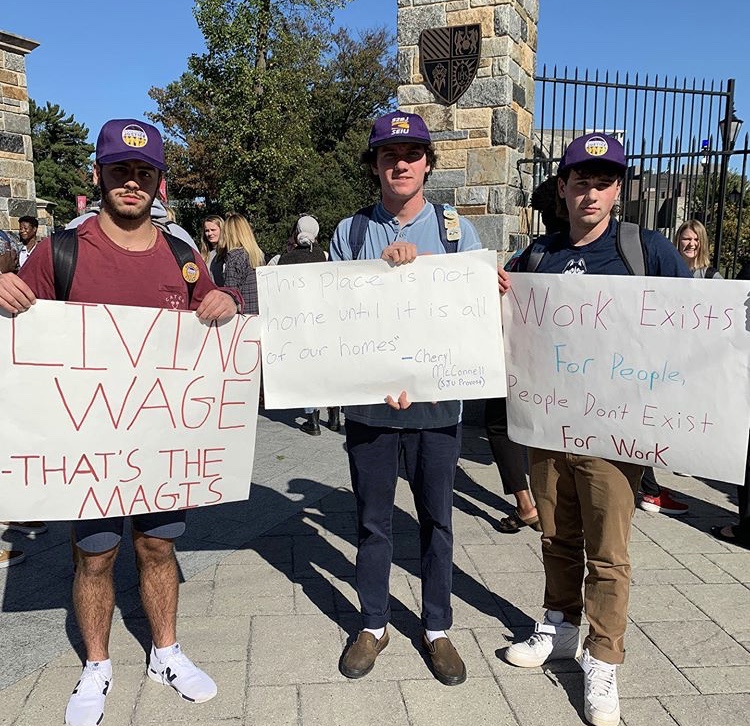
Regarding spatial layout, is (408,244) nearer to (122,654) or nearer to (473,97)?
(122,654)

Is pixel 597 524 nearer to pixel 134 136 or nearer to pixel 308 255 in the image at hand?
pixel 134 136

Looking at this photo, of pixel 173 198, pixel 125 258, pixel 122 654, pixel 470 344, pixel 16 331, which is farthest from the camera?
pixel 173 198

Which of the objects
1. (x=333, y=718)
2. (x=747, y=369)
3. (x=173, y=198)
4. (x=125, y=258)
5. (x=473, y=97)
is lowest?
(x=333, y=718)

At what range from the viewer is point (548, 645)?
9.05ft

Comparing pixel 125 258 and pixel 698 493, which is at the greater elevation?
pixel 125 258

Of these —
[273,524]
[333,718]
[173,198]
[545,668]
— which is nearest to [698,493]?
[545,668]

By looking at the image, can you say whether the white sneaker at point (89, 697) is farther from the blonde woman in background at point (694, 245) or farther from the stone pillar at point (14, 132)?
the stone pillar at point (14, 132)

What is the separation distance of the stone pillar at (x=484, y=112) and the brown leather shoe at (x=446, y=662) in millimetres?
4760

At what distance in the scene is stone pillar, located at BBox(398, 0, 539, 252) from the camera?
654 centimetres

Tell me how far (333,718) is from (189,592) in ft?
4.08

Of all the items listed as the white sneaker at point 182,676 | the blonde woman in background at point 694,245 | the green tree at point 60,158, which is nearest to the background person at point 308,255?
the blonde woman in background at point 694,245

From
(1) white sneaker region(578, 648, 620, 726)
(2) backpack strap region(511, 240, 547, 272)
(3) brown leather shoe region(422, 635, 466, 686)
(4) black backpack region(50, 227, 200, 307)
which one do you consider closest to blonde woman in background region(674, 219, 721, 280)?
(2) backpack strap region(511, 240, 547, 272)

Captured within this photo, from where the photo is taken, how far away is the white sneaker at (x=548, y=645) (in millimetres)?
2746

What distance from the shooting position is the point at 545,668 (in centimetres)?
275
